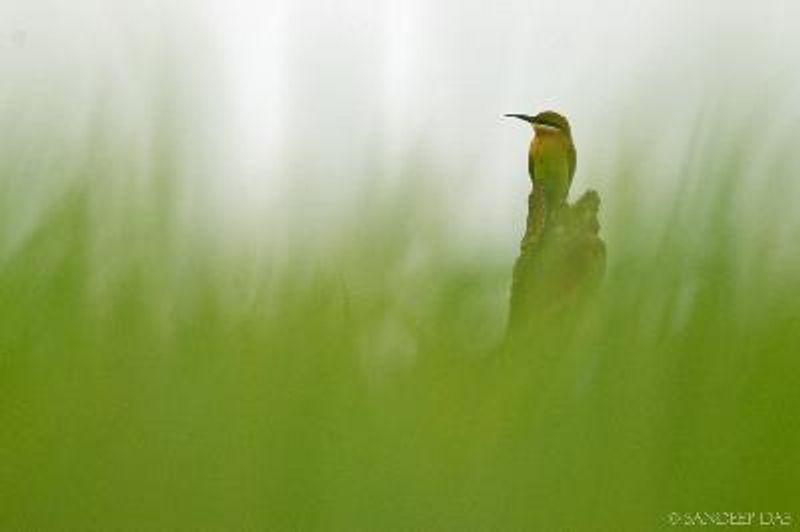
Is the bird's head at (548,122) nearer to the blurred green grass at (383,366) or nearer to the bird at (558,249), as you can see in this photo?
the bird at (558,249)

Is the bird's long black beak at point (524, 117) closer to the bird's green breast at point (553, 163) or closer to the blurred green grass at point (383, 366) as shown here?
the bird's green breast at point (553, 163)

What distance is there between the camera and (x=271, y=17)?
4.41ft

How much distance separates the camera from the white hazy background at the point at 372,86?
134 centimetres

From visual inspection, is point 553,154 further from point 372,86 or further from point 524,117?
point 372,86

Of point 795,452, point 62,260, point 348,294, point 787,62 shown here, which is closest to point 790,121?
point 787,62

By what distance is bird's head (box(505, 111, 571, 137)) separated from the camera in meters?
1.35

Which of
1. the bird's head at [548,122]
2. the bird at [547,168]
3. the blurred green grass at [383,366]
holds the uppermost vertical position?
the bird's head at [548,122]

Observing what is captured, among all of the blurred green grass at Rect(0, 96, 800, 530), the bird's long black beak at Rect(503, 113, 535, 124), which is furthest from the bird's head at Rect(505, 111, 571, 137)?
the blurred green grass at Rect(0, 96, 800, 530)

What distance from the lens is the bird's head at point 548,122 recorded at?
1.35 meters

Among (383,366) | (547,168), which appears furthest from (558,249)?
(383,366)

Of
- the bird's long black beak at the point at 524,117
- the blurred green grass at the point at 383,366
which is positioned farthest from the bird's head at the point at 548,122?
the blurred green grass at the point at 383,366

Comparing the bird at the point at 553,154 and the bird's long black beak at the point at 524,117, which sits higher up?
the bird's long black beak at the point at 524,117

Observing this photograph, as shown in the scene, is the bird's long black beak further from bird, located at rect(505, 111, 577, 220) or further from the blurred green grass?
the blurred green grass

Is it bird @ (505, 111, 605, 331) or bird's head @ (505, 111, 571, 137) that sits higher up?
bird's head @ (505, 111, 571, 137)
